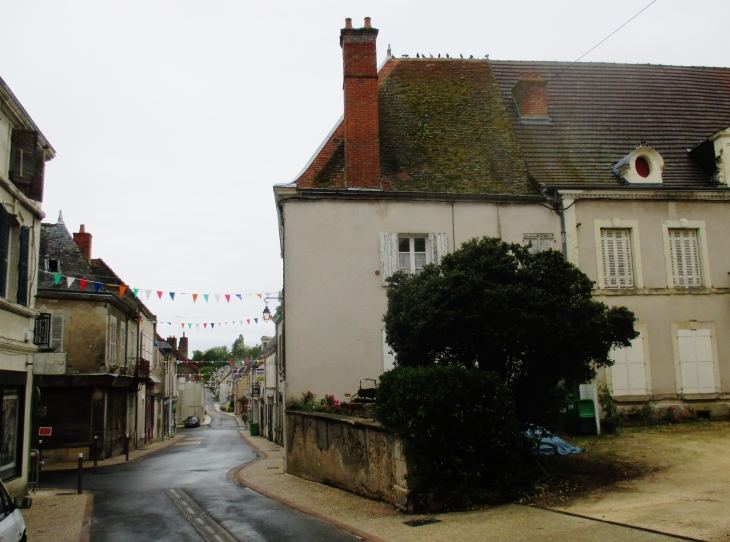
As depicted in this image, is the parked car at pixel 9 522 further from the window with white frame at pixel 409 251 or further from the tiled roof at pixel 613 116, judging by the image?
the tiled roof at pixel 613 116

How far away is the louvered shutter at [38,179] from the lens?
12.5m

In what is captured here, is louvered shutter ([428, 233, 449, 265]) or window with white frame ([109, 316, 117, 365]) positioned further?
window with white frame ([109, 316, 117, 365])

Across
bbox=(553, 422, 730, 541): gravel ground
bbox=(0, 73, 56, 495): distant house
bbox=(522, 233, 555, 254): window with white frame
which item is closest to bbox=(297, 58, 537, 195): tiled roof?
bbox=(522, 233, 555, 254): window with white frame

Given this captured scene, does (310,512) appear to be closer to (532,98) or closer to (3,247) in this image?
(3,247)

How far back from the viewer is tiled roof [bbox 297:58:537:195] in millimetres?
16828

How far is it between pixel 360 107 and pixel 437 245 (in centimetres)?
A: 408

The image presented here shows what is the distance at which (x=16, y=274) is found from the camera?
466 inches

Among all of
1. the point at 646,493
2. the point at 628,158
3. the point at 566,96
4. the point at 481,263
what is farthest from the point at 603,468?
the point at 566,96

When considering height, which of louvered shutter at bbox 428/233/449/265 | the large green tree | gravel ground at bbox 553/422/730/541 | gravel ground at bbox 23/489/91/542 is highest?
louvered shutter at bbox 428/233/449/265

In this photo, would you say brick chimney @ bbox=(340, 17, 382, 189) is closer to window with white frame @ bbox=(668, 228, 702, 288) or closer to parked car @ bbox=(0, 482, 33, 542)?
window with white frame @ bbox=(668, 228, 702, 288)

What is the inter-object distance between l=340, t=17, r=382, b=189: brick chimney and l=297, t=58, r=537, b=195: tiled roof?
0.47 meters

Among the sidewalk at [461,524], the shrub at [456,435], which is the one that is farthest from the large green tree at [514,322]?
the sidewalk at [461,524]

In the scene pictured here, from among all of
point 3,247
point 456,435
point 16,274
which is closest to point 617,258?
point 456,435

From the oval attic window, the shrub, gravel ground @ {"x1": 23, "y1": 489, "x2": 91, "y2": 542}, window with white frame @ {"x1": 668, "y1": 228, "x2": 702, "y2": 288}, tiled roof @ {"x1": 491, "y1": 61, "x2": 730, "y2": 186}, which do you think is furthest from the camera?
tiled roof @ {"x1": 491, "y1": 61, "x2": 730, "y2": 186}
